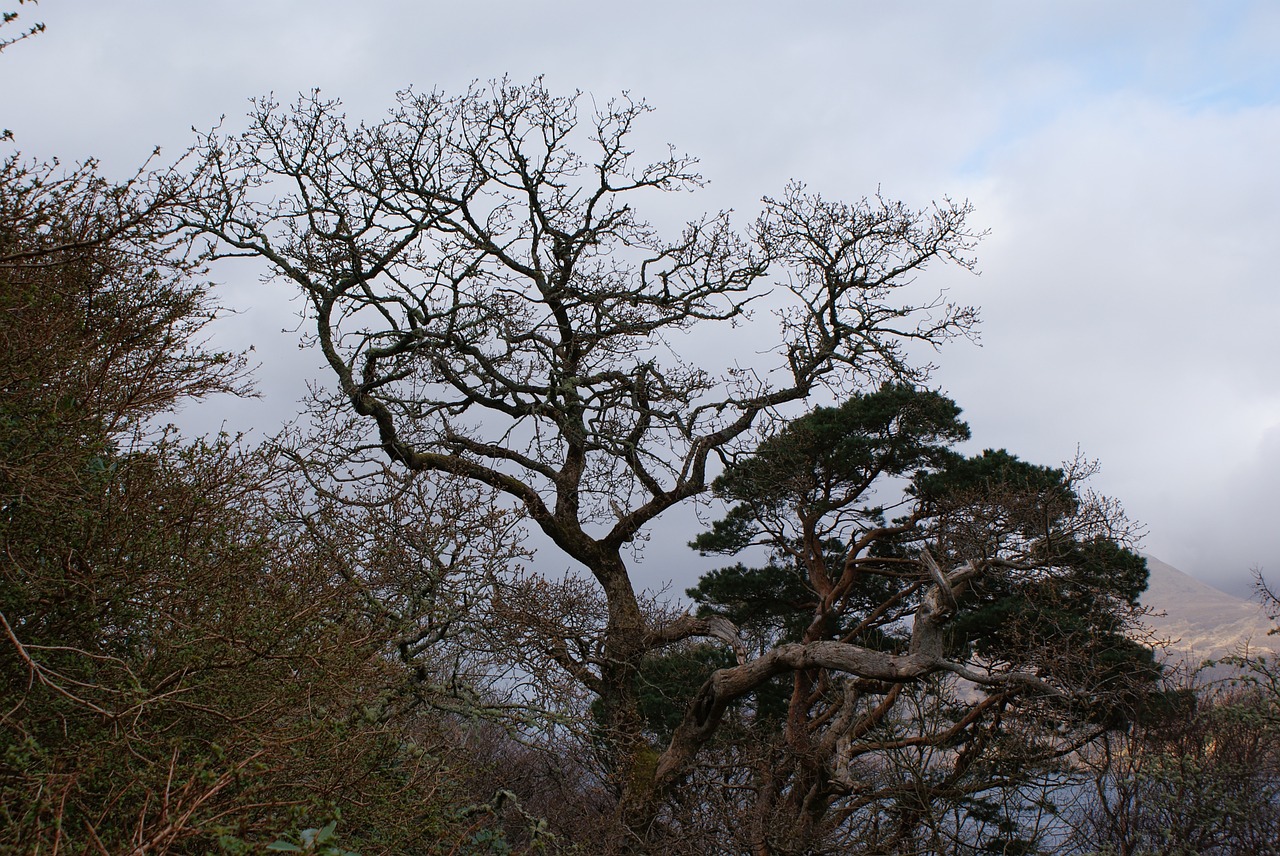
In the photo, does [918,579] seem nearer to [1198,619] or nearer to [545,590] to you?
[545,590]

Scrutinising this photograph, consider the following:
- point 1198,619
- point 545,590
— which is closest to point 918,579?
point 545,590

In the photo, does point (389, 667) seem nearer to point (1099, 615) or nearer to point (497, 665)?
point (497, 665)

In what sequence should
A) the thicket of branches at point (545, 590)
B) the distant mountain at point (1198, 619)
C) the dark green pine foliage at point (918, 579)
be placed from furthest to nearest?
1. the distant mountain at point (1198, 619)
2. the dark green pine foliage at point (918, 579)
3. the thicket of branches at point (545, 590)

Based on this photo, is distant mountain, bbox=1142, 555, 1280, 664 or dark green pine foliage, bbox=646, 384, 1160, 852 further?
distant mountain, bbox=1142, 555, 1280, 664

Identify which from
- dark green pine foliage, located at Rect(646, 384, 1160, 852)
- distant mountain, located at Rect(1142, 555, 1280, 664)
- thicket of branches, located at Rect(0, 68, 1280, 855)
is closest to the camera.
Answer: thicket of branches, located at Rect(0, 68, 1280, 855)

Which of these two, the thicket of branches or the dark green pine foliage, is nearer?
the thicket of branches

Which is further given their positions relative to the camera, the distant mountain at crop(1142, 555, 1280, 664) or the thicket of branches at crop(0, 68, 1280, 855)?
the distant mountain at crop(1142, 555, 1280, 664)

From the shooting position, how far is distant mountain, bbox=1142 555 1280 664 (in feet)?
43.2

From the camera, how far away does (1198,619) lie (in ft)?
76.3

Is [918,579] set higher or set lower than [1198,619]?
lower

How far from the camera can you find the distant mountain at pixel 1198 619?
43.2 ft

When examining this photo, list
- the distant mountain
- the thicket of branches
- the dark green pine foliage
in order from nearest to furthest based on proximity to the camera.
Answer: the thicket of branches
the dark green pine foliage
the distant mountain

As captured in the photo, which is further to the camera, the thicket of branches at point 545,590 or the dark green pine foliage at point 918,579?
the dark green pine foliage at point 918,579

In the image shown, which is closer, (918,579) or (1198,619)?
(918,579)
